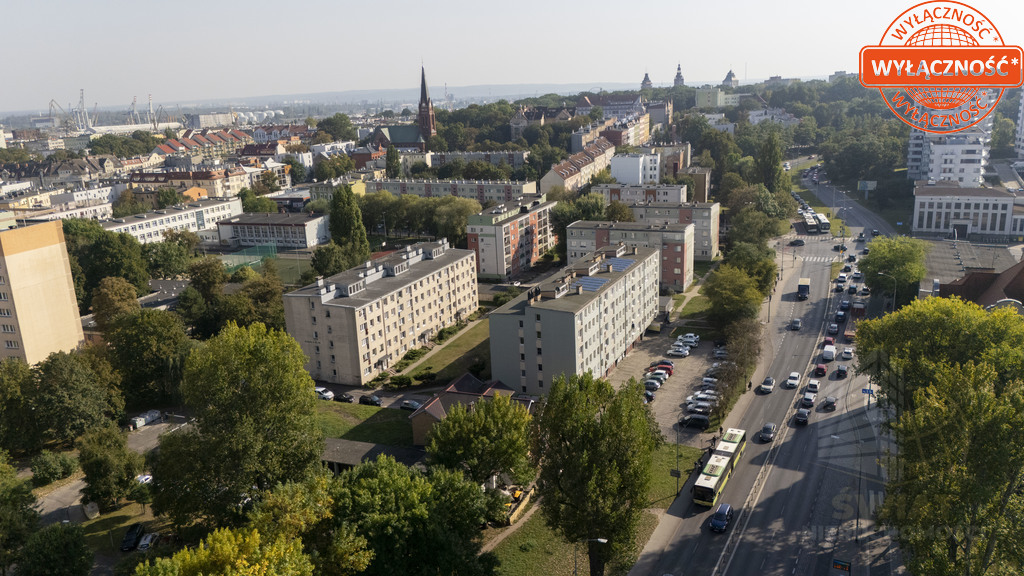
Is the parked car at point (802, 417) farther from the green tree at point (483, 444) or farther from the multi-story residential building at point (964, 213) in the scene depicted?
the multi-story residential building at point (964, 213)

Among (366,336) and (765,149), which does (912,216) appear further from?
(366,336)

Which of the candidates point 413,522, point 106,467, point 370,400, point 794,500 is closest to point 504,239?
point 370,400

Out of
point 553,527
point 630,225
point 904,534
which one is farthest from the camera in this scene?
point 630,225

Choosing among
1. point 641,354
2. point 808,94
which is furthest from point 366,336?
point 808,94

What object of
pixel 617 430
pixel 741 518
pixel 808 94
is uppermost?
pixel 808 94

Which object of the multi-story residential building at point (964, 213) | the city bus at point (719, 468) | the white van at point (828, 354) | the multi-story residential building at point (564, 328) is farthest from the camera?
the multi-story residential building at point (964, 213)

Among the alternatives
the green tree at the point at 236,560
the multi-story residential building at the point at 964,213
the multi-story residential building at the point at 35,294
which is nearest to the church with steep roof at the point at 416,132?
the multi-story residential building at the point at 964,213
